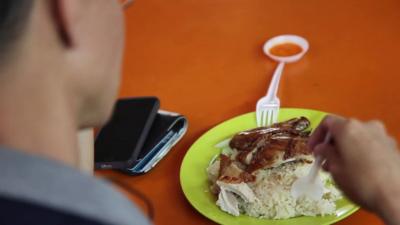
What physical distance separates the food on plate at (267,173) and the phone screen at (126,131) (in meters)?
0.15

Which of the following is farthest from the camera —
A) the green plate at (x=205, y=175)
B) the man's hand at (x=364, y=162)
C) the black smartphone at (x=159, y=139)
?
the black smartphone at (x=159, y=139)

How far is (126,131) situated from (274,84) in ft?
1.01

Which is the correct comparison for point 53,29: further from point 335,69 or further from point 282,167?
point 335,69

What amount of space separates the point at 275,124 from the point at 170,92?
27cm

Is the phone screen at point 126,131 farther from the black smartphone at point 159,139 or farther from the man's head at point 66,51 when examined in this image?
the man's head at point 66,51

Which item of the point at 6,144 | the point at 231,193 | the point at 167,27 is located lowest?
the point at 231,193

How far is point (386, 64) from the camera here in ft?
3.85

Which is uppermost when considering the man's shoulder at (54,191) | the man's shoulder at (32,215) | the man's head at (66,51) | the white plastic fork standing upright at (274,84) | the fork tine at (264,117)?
the man's head at (66,51)

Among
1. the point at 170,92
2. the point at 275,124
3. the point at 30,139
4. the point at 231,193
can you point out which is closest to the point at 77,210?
the point at 30,139

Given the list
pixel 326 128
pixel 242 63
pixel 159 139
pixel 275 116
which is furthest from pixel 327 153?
pixel 242 63

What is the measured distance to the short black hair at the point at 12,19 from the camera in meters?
0.44

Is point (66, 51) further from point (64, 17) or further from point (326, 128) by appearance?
point (326, 128)

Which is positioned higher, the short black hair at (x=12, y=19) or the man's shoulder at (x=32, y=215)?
the short black hair at (x=12, y=19)

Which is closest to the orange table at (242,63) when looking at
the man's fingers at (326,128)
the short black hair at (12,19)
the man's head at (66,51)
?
the man's fingers at (326,128)
